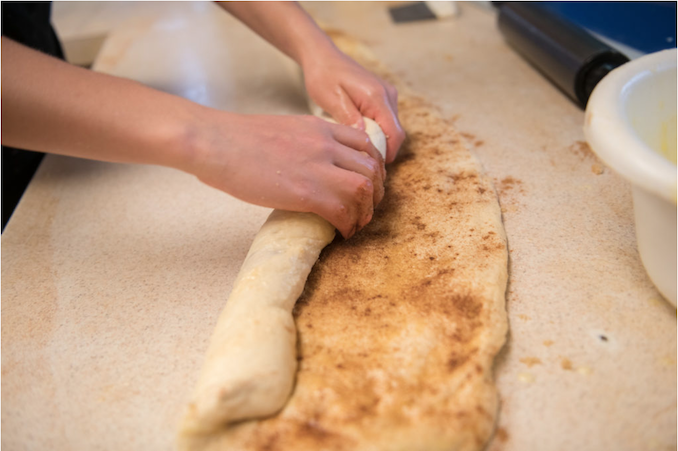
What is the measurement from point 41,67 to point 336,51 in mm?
758

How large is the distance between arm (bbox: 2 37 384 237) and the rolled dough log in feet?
0.25

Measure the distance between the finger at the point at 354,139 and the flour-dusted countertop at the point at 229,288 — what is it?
343 mm

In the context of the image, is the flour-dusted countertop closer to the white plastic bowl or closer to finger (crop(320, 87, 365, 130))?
the white plastic bowl

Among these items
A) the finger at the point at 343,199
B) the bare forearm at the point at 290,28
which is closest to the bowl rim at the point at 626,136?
the finger at the point at 343,199

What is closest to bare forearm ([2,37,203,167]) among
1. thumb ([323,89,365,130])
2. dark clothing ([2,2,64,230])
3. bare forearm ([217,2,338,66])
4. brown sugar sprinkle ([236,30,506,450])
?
brown sugar sprinkle ([236,30,506,450])

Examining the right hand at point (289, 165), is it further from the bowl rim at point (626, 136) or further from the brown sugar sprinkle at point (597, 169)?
the brown sugar sprinkle at point (597, 169)

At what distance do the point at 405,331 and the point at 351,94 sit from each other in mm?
675

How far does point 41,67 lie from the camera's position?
2.56 ft

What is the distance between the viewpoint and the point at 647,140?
93cm


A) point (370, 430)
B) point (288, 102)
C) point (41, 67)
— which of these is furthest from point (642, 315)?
point (288, 102)

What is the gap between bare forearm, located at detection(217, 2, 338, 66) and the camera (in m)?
1.35

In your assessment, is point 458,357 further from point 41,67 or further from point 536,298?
point 41,67

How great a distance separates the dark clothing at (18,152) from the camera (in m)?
1.54

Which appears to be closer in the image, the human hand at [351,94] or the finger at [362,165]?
the finger at [362,165]
